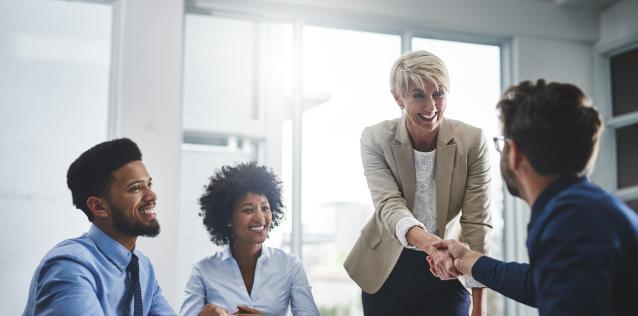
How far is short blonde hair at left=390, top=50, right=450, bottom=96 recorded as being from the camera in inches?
106

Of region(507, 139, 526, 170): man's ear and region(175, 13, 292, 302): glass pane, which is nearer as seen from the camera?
region(507, 139, 526, 170): man's ear

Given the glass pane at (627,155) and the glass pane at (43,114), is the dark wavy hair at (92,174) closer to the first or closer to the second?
the glass pane at (43,114)

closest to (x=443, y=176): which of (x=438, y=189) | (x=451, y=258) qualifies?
(x=438, y=189)

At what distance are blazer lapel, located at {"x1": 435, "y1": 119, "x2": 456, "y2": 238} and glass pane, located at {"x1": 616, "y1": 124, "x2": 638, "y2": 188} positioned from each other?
9.82 feet

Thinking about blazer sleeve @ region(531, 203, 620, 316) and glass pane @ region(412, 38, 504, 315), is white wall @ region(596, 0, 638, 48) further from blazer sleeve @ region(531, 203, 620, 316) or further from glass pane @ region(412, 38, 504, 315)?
blazer sleeve @ region(531, 203, 620, 316)

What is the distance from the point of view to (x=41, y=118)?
13.7ft

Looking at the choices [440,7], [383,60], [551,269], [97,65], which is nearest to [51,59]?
[97,65]

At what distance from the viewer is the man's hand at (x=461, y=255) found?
7.20ft

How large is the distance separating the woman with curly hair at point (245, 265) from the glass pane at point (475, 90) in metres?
2.21

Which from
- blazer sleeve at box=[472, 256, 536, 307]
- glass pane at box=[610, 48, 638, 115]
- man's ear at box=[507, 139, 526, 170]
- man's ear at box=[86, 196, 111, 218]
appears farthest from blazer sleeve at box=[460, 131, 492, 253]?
glass pane at box=[610, 48, 638, 115]

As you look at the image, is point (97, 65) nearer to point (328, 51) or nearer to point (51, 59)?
point (51, 59)

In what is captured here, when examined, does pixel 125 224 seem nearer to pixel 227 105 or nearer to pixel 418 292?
pixel 418 292

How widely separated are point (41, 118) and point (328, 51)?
1.83 m

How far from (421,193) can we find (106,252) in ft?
3.88
